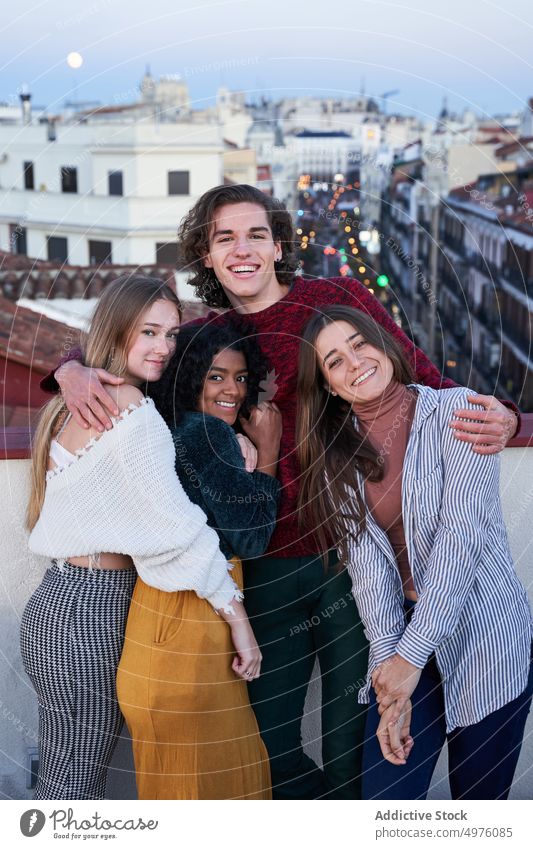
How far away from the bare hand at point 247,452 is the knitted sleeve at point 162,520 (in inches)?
5.8

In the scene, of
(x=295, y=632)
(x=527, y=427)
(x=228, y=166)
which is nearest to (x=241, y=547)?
(x=295, y=632)

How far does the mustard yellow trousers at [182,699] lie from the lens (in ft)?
6.23

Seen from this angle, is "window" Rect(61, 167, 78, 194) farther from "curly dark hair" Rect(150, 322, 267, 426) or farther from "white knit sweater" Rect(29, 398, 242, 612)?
"white knit sweater" Rect(29, 398, 242, 612)

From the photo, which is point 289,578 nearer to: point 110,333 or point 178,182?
point 110,333

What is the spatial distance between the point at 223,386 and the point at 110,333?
0.24 metres

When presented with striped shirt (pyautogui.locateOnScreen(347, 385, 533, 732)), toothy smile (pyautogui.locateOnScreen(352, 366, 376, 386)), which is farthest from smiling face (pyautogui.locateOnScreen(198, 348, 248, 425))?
striped shirt (pyautogui.locateOnScreen(347, 385, 533, 732))

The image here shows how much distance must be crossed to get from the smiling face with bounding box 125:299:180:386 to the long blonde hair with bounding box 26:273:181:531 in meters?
0.01

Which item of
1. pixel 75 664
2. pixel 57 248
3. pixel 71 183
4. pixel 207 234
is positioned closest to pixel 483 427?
pixel 207 234

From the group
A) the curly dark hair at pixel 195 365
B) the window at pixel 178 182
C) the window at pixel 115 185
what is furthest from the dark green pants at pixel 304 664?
the window at pixel 115 185

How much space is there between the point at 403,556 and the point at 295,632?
0.28 m

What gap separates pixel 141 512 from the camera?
1.89 metres

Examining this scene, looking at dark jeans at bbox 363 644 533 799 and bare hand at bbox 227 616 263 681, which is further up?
bare hand at bbox 227 616 263 681

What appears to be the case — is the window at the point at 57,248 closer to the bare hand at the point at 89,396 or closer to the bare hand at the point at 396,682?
the bare hand at the point at 89,396

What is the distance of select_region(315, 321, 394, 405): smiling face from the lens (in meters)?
1.95
